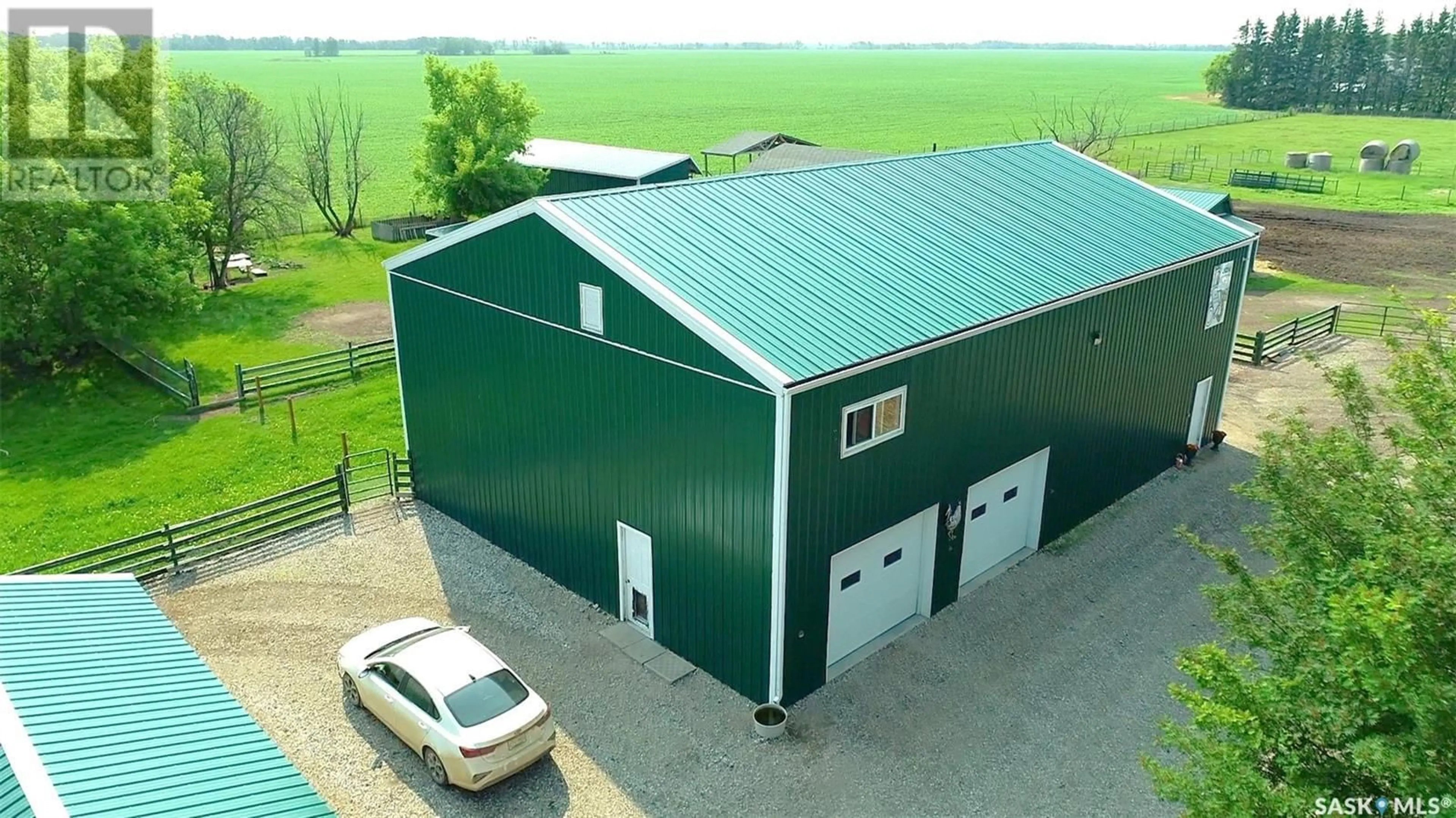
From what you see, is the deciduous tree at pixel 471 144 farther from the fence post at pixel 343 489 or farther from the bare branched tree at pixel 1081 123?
the fence post at pixel 343 489

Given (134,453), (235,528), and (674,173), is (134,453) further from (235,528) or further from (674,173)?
(674,173)

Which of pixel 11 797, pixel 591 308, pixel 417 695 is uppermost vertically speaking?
pixel 591 308

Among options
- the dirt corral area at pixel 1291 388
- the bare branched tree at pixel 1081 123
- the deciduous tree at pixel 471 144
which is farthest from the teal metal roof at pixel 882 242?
the deciduous tree at pixel 471 144

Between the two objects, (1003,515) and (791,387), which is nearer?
(791,387)

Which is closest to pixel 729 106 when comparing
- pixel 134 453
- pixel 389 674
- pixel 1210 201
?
pixel 1210 201

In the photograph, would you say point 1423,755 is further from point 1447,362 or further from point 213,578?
point 213,578
